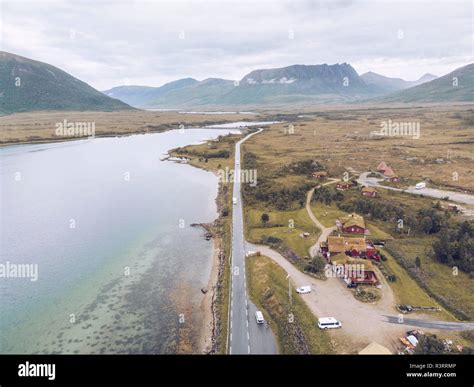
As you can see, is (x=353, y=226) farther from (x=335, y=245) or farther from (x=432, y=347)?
(x=432, y=347)

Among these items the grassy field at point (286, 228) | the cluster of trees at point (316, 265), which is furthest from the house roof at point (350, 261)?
the grassy field at point (286, 228)

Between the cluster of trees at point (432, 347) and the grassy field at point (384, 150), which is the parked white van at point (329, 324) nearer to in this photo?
the cluster of trees at point (432, 347)

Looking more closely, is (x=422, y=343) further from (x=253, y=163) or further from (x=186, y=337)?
(x=253, y=163)

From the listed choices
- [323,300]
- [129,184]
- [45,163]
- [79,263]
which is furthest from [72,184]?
[323,300]

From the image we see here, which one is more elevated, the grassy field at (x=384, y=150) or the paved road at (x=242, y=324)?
the grassy field at (x=384, y=150)

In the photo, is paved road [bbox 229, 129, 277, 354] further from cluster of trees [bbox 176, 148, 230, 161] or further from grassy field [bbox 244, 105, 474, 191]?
cluster of trees [bbox 176, 148, 230, 161]


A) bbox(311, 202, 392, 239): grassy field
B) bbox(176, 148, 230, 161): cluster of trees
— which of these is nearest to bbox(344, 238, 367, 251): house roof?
bbox(311, 202, 392, 239): grassy field

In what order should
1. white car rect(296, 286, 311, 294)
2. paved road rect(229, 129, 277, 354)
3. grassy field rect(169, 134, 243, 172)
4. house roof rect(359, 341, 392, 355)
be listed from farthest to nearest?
grassy field rect(169, 134, 243, 172), white car rect(296, 286, 311, 294), paved road rect(229, 129, 277, 354), house roof rect(359, 341, 392, 355)
